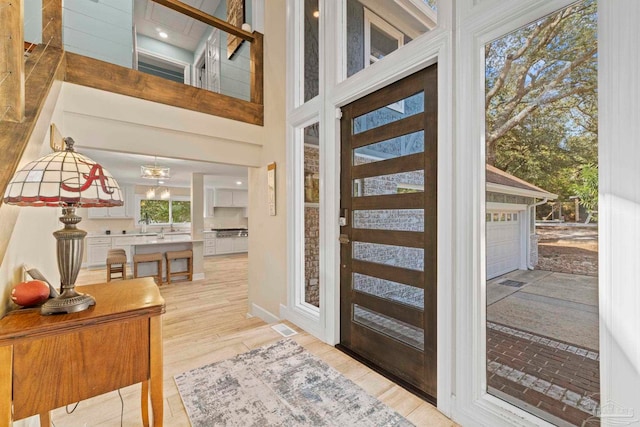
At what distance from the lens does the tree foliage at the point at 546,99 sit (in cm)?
132

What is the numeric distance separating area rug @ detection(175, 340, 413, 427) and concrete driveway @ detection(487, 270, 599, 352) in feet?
2.86

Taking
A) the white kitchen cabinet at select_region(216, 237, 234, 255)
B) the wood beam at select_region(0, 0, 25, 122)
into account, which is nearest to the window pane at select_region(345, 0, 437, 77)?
the wood beam at select_region(0, 0, 25, 122)

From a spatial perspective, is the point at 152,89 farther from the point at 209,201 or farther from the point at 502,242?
the point at 209,201

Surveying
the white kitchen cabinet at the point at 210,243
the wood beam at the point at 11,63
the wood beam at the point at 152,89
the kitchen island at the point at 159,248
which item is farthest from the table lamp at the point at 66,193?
the white kitchen cabinet at the point at 210,243

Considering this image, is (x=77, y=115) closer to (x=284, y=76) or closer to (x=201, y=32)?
(x=284, y=76)

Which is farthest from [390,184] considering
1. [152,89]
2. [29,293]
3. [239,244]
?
[239,244]

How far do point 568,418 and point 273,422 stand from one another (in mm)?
1496

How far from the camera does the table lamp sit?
3.57ft

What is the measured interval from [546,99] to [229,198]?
1009cm

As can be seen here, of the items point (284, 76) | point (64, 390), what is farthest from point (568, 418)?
point (284, 76)

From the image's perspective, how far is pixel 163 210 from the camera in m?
9.77

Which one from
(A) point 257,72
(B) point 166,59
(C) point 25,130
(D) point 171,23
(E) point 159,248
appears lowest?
(E) point 159,248

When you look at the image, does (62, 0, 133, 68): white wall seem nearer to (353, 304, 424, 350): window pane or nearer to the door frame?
the door frame

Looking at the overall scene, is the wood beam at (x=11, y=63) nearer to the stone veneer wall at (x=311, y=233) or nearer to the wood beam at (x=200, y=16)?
the wood beam at (x=200, y=16)
